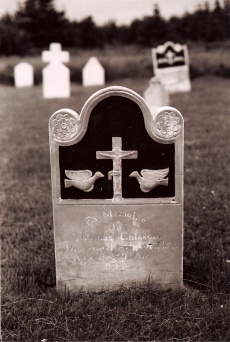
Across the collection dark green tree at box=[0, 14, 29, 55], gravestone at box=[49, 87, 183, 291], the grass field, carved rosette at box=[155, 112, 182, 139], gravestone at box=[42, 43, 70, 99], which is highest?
dark green tree at box=[0, 14, 29, 55]

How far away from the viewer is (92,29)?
864 inches

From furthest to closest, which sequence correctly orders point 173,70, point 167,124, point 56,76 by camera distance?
point 173,70, point 56,76, point 167,124

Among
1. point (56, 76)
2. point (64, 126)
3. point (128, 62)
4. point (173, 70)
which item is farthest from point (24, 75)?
point (64, 126)

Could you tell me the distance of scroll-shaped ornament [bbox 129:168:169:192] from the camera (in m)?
3.99

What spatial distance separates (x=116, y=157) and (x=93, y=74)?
1391 cm

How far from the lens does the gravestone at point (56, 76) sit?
A: 45.5 feet

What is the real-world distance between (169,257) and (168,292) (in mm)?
250

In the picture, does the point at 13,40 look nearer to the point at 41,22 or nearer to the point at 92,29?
the point at 41,22

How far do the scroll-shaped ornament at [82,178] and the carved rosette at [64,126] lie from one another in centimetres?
25

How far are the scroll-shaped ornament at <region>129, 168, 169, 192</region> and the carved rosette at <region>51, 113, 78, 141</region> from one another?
0.57m

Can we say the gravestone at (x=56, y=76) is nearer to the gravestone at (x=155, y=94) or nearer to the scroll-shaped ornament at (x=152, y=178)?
the gravestone at (x=155, y=94)

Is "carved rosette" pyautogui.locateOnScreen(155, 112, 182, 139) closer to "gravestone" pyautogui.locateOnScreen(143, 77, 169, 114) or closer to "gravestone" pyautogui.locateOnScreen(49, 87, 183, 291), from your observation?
"gravestone" pyautogui.locateOnScreen(49, 87, 183, 291)

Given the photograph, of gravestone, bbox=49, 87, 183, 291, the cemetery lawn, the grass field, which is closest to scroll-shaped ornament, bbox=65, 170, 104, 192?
gravestone, bbox=49, 87, 183, 291

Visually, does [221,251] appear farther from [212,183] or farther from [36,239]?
[212,183]
